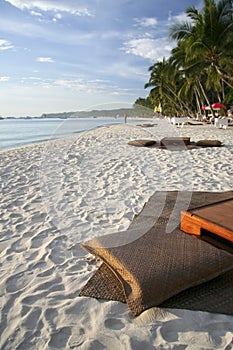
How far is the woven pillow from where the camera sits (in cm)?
170

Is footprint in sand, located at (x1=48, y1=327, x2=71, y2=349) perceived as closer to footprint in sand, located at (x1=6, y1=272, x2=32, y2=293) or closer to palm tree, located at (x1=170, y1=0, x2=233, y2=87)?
footprint in sand, located at (x1=6, y1=272, x2=32, y2=293)

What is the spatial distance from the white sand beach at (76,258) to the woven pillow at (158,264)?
11 cm

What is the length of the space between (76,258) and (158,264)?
0.80 metres

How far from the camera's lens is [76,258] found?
7.54 feet

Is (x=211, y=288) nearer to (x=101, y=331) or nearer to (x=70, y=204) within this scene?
(x=101, y=331)

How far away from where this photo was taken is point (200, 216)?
7.43ft

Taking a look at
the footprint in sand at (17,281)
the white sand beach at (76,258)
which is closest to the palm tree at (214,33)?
the white sand beach at (76,258)

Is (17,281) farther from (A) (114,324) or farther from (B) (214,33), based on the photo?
(B) (214,33)

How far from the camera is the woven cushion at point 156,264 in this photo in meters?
1.70

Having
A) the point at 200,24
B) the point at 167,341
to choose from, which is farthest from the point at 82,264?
the point at 200,24

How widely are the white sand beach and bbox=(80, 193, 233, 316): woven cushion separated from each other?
100mm

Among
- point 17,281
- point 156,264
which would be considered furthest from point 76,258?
point 156,264

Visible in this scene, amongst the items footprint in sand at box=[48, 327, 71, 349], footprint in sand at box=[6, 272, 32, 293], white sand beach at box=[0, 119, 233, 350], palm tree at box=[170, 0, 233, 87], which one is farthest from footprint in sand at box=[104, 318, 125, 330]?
palm tree at box=[170, 0, 233, 87]

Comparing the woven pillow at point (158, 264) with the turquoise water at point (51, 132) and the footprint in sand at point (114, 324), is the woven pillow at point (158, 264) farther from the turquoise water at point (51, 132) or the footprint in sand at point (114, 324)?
the turquoise water at point (51, 132)
